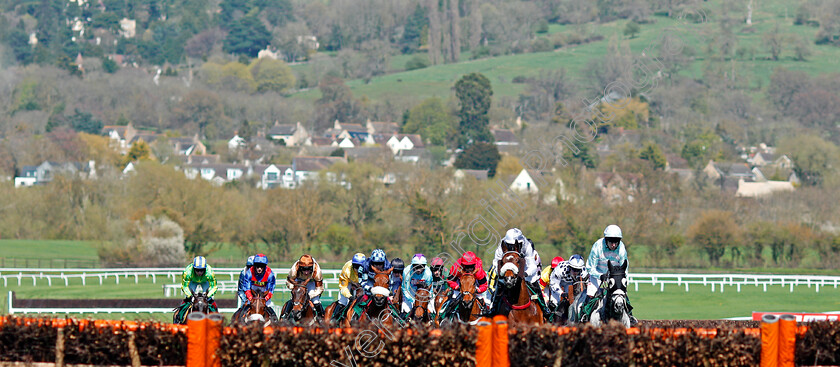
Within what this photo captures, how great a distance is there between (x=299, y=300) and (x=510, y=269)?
2856 millimetres

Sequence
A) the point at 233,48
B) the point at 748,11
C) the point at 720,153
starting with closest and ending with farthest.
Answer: the point at 720,153 < the point at 748,11 < the point at 233,48

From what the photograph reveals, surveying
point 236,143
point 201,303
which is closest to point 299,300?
point 201,303

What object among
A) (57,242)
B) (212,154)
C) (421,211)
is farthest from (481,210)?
(212,154)

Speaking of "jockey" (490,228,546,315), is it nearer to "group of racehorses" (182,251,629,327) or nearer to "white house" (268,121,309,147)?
"group of racehorses" (182,251,629,327)

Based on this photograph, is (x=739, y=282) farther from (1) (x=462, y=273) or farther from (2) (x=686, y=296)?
(1) (x=462, y=273)

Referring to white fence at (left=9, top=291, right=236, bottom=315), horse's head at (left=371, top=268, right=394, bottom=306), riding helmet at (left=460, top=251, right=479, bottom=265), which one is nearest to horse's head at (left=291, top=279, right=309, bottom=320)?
horse's head at (left=371, top=268, right=394, bottom=306)

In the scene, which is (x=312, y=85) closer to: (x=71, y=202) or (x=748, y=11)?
(x=748, y=11)

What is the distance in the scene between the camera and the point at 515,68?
14925 cm

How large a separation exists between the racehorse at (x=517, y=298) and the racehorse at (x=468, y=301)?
336 mm

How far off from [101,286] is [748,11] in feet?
427

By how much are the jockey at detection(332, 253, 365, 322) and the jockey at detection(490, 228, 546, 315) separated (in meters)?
2.10

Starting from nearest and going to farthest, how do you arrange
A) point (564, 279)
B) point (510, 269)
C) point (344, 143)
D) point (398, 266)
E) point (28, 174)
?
point (510, 269) → point (398, 266) → point (564, 279) → point (28, 174) → point (344, 143)

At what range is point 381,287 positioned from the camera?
11.9 meters

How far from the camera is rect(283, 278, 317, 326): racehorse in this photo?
12.4m
